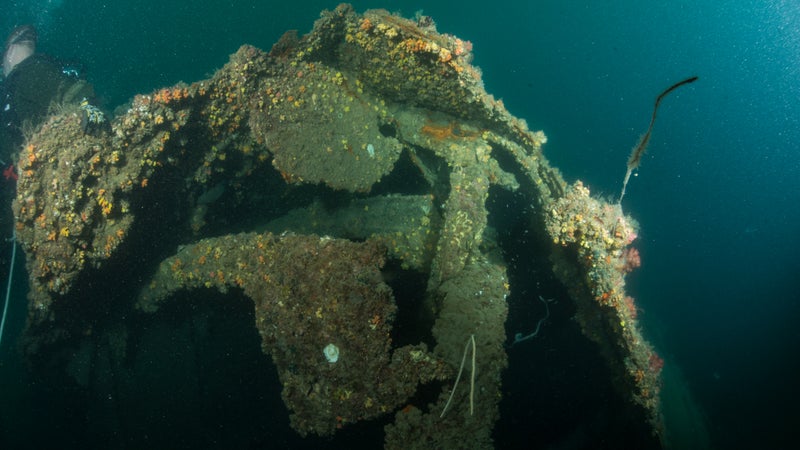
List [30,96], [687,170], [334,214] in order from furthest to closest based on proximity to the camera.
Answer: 1. [687,170]
2. [30,96]
3. [334,214]

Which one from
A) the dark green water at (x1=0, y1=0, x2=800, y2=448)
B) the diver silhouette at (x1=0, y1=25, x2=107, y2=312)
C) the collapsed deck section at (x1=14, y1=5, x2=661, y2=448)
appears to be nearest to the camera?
the collapsed deck section at (x1=14, y1=5, x2=661, y2=448)

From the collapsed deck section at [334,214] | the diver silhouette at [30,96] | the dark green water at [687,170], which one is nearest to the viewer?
the collapsed deck section at [334,214]

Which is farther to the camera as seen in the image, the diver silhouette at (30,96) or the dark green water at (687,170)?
the dark green water at (687,170)

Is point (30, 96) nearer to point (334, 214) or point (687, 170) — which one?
point (334, 214)

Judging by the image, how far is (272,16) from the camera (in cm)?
1980

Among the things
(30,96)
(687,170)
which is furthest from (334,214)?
(687,170)

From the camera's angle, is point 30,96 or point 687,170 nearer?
point 30,96

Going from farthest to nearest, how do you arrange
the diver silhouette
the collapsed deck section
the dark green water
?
the dark green water → the diver silhouette → the collapsed deck section

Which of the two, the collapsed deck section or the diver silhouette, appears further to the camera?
the diver silhouette

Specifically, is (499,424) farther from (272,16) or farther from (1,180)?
(272,16)

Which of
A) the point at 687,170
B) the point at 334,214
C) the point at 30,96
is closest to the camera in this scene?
the point at 334,214

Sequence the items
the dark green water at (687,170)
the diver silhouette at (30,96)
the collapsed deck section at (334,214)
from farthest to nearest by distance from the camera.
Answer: the dark green water at (687,170), the diver silhouette at (30,96), the collapsed deck section at (334,214)

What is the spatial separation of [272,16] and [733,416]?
3047 cm

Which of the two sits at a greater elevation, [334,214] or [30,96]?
[30,96]
